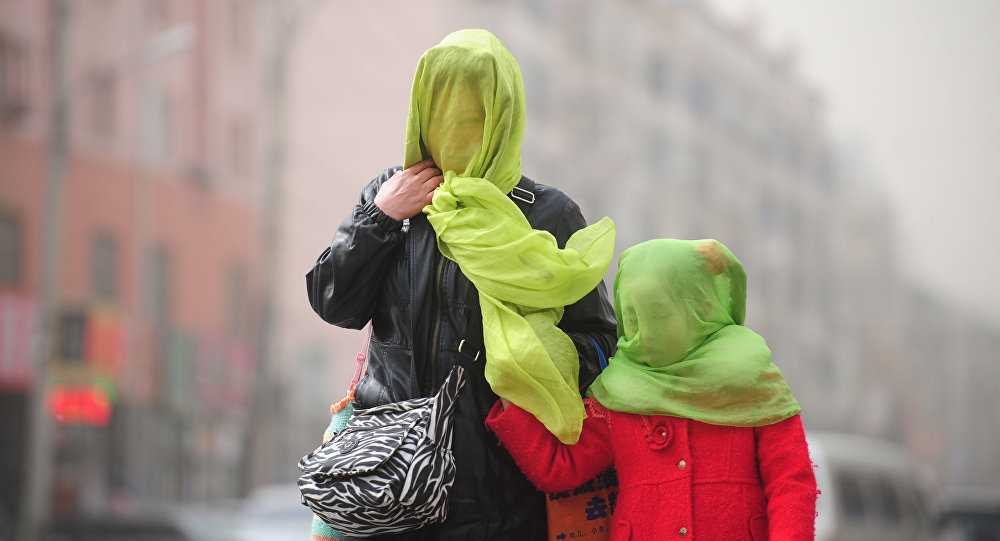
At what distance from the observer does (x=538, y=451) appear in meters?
2.19

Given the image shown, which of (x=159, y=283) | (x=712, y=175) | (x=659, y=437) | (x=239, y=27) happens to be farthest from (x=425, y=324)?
(x=712, y=175)

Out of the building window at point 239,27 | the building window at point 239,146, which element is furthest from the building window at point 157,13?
the building window at point 239,146

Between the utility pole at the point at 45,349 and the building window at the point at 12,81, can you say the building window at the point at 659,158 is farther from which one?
the utility pole at the point at 45,349

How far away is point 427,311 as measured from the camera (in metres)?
2.25

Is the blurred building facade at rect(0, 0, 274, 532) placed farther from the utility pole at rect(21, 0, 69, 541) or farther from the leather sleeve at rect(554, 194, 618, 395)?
the leather sleeve at rect(554, 194, 618, 395)

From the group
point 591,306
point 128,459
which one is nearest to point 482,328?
point 591,306

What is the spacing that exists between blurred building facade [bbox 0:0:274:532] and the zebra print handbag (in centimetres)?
1455

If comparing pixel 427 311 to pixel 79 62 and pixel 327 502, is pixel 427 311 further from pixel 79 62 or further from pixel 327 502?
pixel 79 62

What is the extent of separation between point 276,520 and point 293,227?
2288cm

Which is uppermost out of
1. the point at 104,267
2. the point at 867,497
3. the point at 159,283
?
the point at 104,267

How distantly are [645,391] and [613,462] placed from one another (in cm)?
19

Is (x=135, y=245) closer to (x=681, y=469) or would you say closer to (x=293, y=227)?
(x=293, y=227)

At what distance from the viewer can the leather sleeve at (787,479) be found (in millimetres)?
2152

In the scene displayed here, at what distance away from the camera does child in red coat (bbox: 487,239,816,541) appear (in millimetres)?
2215
